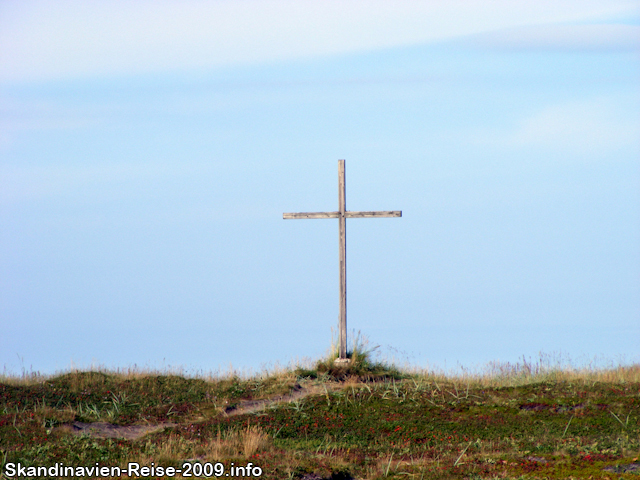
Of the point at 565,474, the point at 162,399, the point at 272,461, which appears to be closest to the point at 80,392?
the point at 162,399

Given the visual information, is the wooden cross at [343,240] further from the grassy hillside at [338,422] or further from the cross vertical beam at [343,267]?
the grassy hillside at [338,422]

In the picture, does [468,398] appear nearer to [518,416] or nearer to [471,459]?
[518,416]

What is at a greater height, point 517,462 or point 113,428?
point 517,462

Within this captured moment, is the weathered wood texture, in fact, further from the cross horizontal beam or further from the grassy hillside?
the grassy hillside

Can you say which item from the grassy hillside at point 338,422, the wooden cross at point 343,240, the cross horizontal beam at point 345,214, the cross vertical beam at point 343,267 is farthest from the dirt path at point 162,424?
the cross horizontal beam at point 345,214

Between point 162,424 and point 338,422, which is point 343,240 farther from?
point 162,424

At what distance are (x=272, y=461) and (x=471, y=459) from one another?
3.38 meters

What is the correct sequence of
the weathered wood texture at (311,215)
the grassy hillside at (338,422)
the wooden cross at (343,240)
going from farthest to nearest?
the weathered wood texture at (311,215), the wooden cross at (343,240), the grassy hillside at (338,422)

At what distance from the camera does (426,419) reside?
14.5m

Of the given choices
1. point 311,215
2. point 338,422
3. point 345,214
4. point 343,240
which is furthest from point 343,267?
point 338,422

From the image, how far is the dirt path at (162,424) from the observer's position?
48.1ft

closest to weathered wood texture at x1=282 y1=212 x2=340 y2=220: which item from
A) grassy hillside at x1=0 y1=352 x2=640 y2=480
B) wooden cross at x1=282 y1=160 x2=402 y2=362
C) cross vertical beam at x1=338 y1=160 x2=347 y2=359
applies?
wooden cross at x1=282 y1=160 x2=402 y2=362

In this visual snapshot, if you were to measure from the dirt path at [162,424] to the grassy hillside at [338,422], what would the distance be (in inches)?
1.6

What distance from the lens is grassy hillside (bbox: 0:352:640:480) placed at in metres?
10.6
